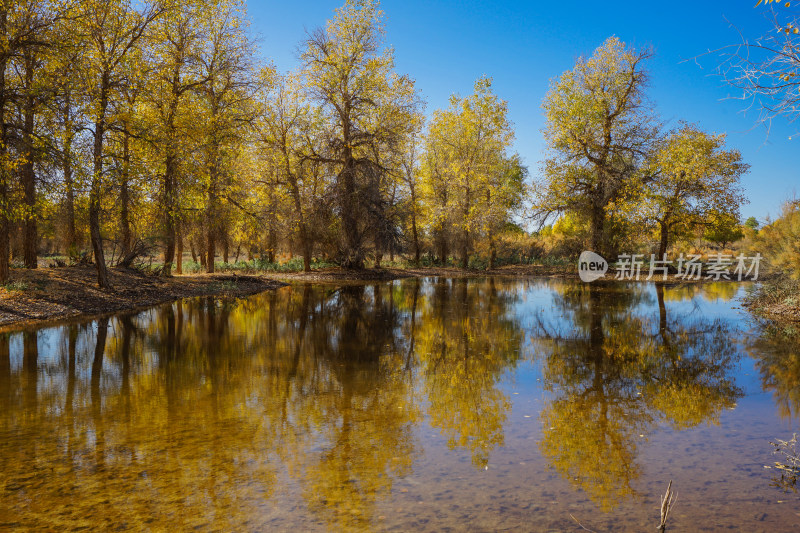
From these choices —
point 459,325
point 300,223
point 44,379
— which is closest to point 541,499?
point 44,379

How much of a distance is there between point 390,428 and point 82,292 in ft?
44.2

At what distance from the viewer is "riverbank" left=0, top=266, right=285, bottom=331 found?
1295 centimetres

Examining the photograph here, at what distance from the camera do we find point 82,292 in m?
15.2

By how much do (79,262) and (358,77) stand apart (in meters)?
16.8

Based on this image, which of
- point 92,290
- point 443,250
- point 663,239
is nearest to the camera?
point 92,290

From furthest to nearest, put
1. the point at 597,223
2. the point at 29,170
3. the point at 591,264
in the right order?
the point at 591,264, the point at 597,223, the point at 29,170

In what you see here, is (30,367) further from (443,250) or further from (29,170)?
(443,250)

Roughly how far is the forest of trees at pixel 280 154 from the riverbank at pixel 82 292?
3.07 ft

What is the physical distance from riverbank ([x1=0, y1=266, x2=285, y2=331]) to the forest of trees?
0.94m

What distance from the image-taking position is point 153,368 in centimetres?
852

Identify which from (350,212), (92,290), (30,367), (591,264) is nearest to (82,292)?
(92,290)

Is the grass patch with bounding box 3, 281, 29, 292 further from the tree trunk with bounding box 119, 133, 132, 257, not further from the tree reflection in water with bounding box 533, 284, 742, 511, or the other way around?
the tree reflection in water with bounding box 533, 284, 742, 511

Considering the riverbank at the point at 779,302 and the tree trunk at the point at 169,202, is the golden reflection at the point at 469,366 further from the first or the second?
the tree trunk at the point at 169,202

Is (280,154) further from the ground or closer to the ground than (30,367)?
further from the ground
